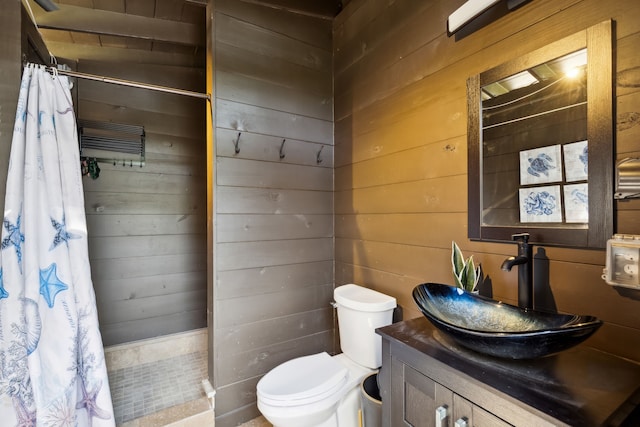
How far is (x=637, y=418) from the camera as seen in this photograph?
2.02 ft

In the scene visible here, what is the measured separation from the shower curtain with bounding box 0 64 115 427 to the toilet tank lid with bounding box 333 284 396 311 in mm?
1255

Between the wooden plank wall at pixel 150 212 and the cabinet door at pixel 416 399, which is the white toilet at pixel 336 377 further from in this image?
the wooden plank wall at pixel 150 212

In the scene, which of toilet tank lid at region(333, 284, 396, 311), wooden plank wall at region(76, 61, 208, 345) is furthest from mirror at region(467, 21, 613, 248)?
wooden plank wall at region(76, 61, 208, 345)

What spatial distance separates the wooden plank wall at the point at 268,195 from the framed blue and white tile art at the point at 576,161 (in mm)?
1394

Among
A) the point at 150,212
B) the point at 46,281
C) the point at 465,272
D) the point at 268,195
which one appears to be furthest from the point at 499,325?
the point at 150,212

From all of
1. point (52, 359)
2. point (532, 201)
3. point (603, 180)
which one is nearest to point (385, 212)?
point (532, 201)

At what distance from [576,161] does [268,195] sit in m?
1.51

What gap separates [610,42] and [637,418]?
101 centimetres

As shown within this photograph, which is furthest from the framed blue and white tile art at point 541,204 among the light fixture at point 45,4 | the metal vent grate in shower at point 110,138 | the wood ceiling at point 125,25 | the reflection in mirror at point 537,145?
the metal vent grate in shower at point 110,138

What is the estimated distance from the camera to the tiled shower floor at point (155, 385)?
1752mm

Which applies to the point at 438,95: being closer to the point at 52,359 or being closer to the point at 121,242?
the point at 52,359

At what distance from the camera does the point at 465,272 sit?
3.86ft

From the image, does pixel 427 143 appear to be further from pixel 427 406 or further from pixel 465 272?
pixel 427 406

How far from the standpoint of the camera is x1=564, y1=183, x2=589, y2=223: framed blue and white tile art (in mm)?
912
